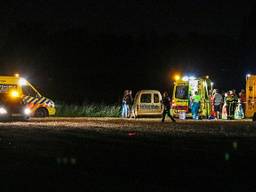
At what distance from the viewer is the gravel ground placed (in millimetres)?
11117

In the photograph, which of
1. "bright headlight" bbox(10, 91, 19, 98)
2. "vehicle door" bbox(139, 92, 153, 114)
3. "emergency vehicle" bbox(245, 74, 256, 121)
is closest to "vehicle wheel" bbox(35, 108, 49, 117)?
"bright headlight" bbox(10, 91, 19, 98)

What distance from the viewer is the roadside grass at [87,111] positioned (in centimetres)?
4100

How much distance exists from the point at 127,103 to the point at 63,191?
28505 millimetres

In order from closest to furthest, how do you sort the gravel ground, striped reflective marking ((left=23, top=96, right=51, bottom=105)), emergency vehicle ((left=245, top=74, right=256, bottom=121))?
the gravel ground < emergency vehicle ((left=245, top=74, right=256, bottom=121)) < striped reflective marking ((left=23, top=96, right=51, bottom=105))

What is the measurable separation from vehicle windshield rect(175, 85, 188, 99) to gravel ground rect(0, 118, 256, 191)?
15307 mm

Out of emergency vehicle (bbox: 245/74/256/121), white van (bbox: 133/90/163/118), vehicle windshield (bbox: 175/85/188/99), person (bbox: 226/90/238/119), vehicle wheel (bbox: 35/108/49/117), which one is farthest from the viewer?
white van (bbox: 133/90/163/118)

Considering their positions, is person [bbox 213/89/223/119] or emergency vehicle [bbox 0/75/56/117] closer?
emergency vehicle [bbox 0/75/56/117]

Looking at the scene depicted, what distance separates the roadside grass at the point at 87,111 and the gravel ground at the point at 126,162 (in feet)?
61.2

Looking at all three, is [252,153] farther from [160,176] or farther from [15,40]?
[15,40]

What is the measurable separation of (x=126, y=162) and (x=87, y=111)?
89.3 ft

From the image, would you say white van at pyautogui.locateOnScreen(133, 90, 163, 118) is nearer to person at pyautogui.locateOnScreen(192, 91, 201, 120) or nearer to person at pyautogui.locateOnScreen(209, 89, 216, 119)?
person at pyautogui.locateOnScreen(209, 89, 216, 119)

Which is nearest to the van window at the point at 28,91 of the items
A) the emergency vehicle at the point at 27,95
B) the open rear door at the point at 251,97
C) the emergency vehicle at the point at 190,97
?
the emergency vehicle at the point at 27,95

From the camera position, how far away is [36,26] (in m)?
→ 96.4

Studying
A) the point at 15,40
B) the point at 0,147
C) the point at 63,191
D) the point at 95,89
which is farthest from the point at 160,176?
the point at 15,40
